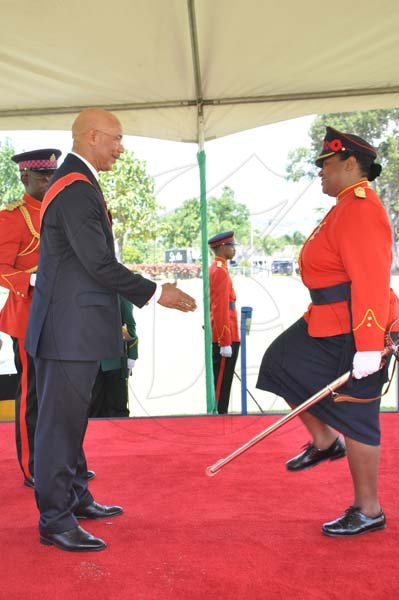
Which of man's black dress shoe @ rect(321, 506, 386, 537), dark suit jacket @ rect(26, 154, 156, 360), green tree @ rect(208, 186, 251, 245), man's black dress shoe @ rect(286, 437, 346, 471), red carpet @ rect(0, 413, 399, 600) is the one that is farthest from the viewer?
green tree @ rect(208, 186, 251, 245)

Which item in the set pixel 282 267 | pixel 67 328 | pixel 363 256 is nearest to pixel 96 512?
pixel 67 328

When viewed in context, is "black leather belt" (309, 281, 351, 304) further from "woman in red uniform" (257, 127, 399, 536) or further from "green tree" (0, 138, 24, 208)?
"green tree" (0, 138, 24, 208)

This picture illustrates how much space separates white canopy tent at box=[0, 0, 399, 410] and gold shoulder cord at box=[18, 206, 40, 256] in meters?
1.20

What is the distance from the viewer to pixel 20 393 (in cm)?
307

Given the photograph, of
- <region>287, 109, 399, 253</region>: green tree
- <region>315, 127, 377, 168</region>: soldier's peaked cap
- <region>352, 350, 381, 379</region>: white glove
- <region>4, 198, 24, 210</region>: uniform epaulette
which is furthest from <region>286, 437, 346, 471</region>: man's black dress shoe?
<region>287, 109, 399, 253</region>: green tree

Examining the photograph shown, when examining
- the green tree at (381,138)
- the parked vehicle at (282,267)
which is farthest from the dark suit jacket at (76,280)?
the green tree at (381,138)

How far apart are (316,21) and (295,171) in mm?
4935

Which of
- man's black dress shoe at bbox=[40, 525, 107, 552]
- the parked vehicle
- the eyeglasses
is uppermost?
the eyeglasses

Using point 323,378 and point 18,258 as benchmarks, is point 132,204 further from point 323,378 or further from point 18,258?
point 323,378

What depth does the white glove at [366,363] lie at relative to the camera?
2.25 meters

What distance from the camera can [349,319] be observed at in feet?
7.83

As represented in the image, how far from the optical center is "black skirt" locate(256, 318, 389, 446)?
2377 millimetres

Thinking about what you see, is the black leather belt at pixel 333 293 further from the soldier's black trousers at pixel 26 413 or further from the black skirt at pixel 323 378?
the soldier's black trousers at pixel 26 413

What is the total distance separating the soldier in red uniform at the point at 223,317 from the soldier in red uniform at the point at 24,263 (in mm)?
2311
